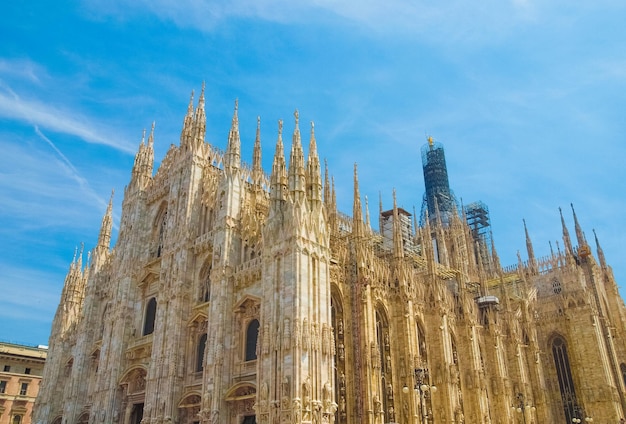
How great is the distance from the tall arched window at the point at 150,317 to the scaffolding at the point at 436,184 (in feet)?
147

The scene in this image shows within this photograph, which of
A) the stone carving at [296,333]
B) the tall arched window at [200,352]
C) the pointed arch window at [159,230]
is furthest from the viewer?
the pointed arch window at [159,230]

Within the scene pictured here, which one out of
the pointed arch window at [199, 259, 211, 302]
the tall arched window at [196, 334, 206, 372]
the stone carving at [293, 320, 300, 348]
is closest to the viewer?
the stone carving at [293, 320, 300, 348]

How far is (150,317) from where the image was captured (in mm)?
41250

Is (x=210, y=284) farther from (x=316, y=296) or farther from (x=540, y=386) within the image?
(x=540, y=386)

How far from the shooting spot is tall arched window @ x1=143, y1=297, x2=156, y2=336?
40.6 m

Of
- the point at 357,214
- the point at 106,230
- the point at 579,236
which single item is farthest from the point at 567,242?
the point at 106,230

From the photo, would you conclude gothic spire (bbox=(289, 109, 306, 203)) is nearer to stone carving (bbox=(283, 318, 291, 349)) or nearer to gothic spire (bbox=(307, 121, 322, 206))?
gothic spire (bbox=(307, 121, 322, 206))

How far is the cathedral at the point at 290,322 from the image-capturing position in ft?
95.0

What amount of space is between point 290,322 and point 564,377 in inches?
1411

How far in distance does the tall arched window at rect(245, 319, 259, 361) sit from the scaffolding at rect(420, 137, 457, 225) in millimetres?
48399

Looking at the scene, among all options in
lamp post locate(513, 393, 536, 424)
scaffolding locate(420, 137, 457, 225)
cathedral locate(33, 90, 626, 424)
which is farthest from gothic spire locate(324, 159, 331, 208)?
scaffolding locate(420, 137, 457, 225)

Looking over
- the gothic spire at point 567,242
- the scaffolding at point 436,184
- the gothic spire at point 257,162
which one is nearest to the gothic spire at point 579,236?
the gothic spire at point 567,242

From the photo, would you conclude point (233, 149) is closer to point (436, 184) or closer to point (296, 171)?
point (296, 171)

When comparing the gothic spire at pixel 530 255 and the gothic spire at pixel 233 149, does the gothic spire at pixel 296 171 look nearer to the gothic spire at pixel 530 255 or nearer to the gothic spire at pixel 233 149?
the gothic spire at pixel 233 149
